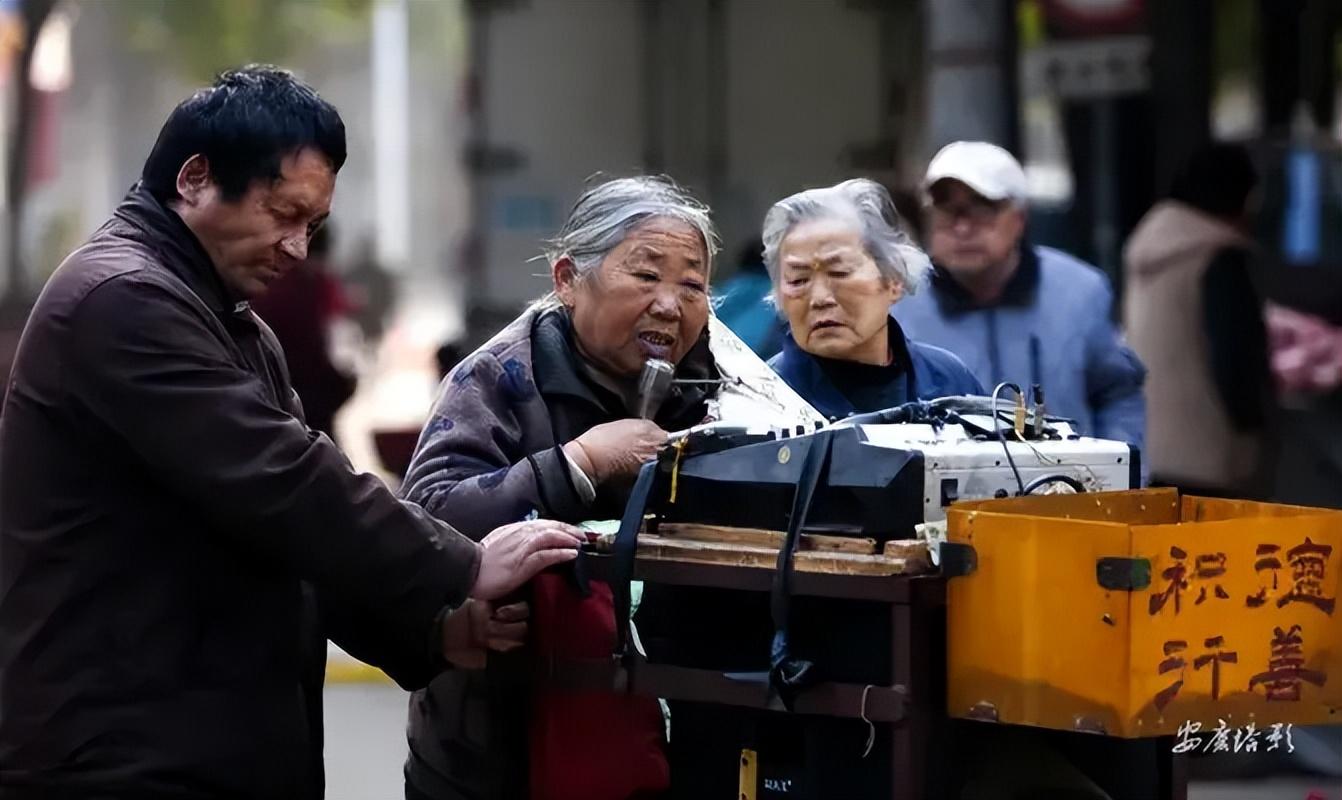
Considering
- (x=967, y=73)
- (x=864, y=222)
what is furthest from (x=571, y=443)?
(x=967, y=73)

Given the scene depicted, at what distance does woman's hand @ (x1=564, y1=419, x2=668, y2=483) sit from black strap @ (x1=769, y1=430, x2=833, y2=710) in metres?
0.47

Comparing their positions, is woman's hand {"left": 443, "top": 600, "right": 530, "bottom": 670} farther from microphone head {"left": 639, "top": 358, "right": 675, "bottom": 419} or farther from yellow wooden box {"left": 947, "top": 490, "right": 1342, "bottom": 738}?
yellow wooden box {"left": 947, "top": 490, "right": 1342, "bottom": 738}

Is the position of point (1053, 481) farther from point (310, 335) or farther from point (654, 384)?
point (310, 335)

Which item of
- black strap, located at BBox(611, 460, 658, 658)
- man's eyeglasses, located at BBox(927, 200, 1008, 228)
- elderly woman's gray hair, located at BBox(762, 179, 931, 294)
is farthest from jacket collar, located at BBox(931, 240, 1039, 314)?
black strap, located at BBox(611, 460, 658, 658)

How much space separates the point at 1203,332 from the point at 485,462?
4.10 m

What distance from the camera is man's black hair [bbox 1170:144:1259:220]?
7516mm

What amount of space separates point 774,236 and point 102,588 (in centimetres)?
180

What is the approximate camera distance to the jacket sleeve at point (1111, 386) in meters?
5.74

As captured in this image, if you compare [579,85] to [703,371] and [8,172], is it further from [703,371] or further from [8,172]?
[703,371]

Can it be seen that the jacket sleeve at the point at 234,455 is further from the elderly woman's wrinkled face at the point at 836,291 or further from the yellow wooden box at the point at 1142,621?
the elderly woman's wrinkled face at the point at 836,291

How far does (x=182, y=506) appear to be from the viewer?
334cm

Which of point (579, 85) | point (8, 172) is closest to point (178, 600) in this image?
point (579, 85)

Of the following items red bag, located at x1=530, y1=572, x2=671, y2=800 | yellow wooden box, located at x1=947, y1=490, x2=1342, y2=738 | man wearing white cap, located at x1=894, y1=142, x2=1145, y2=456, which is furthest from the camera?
man wearing white cap, located at x1=894, y1=142, x2=1145, y2=456

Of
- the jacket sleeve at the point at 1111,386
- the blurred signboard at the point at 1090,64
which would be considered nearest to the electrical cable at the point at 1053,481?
the jacket sleeve at the point at 1111,386
